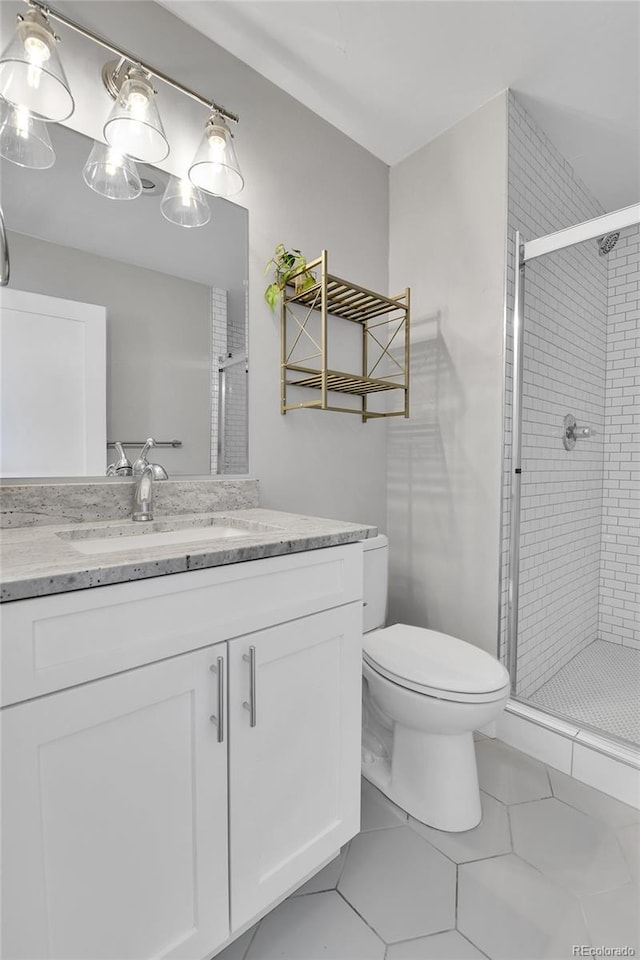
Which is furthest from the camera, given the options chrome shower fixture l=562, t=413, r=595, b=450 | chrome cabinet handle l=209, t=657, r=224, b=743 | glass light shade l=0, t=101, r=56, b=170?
chrome shower fixture l=562, t=413, r=595, b=450

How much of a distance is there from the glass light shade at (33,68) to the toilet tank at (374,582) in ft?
5.17

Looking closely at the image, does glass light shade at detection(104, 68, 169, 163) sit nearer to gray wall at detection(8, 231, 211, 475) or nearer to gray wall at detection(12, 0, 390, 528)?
gray wall at detection(12, 0, 390, 528)

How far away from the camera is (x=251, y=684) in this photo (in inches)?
37.6

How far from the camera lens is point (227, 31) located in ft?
5.13

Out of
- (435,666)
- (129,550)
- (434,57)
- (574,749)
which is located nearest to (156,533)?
(129,550)

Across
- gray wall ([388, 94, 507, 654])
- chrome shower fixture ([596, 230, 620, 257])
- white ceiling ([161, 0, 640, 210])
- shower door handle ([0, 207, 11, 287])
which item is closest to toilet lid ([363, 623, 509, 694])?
gray wall ([388, 94, 507, 654])

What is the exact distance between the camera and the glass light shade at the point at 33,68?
1123 mm

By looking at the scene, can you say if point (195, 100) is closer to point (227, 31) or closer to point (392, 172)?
point (227, 31)

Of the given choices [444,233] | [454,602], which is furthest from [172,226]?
[454,602]

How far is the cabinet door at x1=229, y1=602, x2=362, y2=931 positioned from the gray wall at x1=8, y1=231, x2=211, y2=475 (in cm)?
75

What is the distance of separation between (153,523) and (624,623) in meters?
2.68

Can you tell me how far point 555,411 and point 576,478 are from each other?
0.48 metres

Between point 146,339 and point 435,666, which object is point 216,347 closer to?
point 146,339

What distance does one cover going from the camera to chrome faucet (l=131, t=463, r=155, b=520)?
4.37 ft
